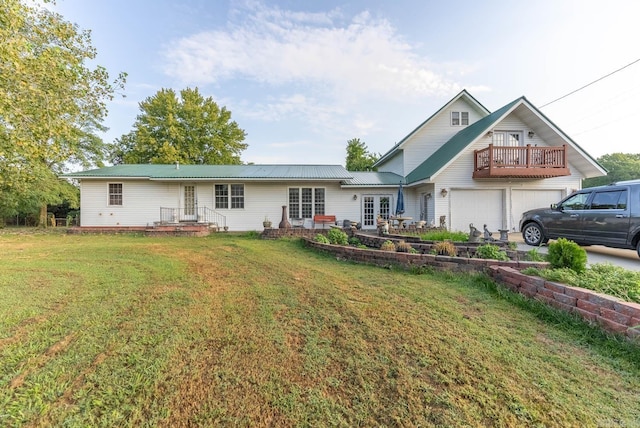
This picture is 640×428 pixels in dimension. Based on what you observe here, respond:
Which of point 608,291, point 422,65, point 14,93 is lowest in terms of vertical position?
point 608,291

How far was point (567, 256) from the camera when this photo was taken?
3.92 m

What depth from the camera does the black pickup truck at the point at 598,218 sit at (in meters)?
6.21

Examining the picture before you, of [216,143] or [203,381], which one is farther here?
[216,143]

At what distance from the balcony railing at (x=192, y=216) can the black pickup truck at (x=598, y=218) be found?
1336 cm

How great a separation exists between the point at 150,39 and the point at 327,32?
8.44 meters

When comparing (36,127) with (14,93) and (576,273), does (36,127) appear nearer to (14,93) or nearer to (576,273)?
(14,93)

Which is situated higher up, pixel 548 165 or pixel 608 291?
pixel 548 165

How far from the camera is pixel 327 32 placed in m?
12.4

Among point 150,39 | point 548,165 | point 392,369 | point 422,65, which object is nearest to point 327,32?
point 422,65

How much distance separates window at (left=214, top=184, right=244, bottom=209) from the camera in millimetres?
14461

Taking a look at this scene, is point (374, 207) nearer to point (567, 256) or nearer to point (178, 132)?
point (567, 256)

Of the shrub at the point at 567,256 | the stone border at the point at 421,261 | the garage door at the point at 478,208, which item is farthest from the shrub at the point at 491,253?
the garage door at the point at 478,208

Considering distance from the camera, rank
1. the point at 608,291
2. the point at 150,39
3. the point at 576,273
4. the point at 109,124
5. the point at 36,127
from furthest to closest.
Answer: the point at 109,124
the point at 150,39
the point at 36,127
the point at 576,273
the point at 608,291

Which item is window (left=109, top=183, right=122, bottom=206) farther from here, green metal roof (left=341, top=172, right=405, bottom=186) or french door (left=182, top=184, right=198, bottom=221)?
green metal roof (left=341, top=172, right=405, bottom=186)
